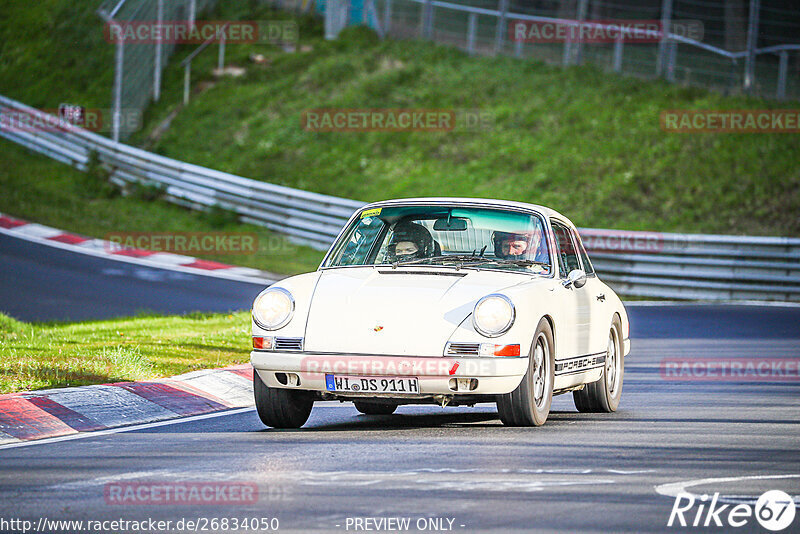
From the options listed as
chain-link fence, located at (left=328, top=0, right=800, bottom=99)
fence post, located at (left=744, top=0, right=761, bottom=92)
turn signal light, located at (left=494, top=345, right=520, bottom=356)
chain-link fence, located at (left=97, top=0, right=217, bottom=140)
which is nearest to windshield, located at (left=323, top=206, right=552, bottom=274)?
turn signal light, located at (left=494, top=345, right=520, bottom=356)

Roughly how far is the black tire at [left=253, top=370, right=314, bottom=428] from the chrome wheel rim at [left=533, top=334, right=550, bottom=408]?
1.49m

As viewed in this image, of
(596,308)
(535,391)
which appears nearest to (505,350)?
(535,391)

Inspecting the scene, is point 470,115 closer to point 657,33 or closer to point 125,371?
point 657,33

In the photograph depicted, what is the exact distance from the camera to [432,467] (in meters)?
6.94

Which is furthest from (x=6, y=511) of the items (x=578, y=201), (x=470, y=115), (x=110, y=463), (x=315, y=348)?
(x=470, y=115)

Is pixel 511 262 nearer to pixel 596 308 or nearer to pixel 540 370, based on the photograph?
pixel 540 370

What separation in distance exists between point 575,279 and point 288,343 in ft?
7.20

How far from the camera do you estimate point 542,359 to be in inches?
343

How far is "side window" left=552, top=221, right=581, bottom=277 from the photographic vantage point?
9.76 meters

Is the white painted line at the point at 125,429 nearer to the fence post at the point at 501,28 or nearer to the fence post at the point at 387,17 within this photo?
the fence post at the point at 501,28

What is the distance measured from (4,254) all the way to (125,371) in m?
12.7

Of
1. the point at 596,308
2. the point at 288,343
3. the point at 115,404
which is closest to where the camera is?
the point at 288,343

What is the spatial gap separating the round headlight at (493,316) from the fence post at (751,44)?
19.9m

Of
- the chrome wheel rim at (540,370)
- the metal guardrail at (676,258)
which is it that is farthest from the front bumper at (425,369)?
the metal guardrail at (676,258)
